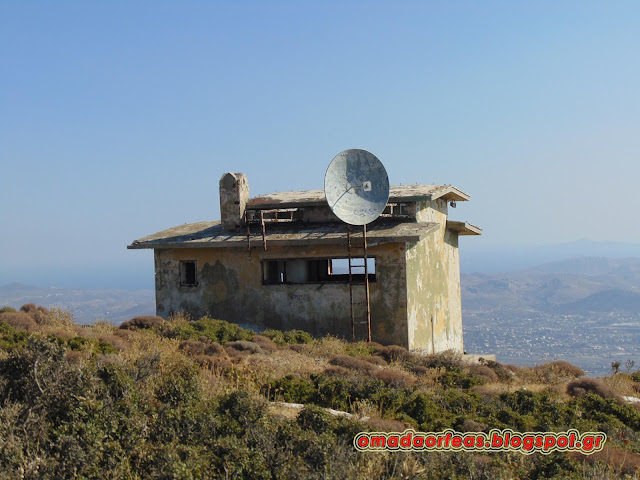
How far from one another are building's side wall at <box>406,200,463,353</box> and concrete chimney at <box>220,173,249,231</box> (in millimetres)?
5453

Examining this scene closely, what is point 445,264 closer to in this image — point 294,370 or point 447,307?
point 447,307

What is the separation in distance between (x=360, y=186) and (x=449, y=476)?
12.8 meters

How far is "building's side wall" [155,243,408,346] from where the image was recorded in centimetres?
2109

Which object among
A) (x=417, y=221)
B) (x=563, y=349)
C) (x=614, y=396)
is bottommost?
(x=563, y=349)

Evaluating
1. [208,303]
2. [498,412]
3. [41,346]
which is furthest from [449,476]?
[208,303]

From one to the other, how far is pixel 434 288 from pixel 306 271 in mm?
4430

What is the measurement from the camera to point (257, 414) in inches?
425

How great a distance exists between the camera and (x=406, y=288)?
68.8 ft

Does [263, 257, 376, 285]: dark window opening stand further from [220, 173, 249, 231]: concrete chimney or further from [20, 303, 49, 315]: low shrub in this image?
[20, 303, 49, 315]: low shrub

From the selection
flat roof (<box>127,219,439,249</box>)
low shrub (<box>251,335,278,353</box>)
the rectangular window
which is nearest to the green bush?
low shrub (<box>251,335,278,353</box>)

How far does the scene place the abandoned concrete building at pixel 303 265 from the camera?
2116cm

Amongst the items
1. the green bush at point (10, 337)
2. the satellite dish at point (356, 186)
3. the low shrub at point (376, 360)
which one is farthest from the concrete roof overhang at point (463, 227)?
the green bush at point (10, 337)

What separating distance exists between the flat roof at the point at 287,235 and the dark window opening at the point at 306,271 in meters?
0.86

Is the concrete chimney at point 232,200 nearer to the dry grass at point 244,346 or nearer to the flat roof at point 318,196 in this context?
the flat roof at point 318,196
